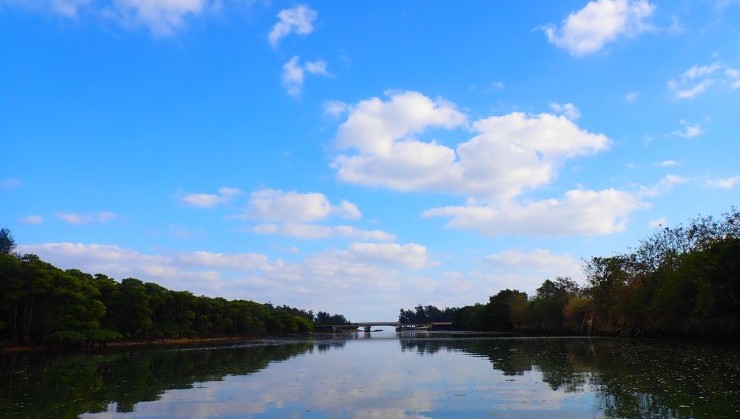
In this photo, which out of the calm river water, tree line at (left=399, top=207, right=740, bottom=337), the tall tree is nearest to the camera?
the calm river water

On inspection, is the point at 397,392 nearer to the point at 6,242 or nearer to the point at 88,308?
the point at 88,308

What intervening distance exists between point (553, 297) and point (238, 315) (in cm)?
8108

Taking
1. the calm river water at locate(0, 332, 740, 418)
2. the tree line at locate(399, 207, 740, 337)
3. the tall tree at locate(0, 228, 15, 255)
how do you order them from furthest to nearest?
the tall tree at locate(0, 228, 15, 255) → the tree line at locate(399, 207, 740, 337) → the calm river water at locate(0, 332, 740, 418)

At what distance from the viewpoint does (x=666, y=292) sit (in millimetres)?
70062

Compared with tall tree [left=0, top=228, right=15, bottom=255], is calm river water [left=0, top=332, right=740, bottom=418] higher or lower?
lower

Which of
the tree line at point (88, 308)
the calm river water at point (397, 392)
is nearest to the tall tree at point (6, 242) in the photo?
the tree line at point (88, 308)

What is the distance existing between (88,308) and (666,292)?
73949mm

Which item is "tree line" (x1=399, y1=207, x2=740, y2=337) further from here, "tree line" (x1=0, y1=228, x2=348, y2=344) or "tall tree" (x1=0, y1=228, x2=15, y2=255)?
"tall tree" (x1=0, y1=228, x2=15, y2=255)

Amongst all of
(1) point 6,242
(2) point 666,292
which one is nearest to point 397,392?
(2) point 666,292

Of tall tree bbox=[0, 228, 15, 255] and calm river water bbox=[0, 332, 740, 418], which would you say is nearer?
calm river water bbox=[0, 332, 740, 418]

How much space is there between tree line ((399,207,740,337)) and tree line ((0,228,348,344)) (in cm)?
7229

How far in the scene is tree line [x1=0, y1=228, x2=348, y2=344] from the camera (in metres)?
68.2

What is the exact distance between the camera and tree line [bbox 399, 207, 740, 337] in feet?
188

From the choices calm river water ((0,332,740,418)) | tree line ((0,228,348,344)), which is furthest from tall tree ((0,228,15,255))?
calm river water ((0,332,740,418))
